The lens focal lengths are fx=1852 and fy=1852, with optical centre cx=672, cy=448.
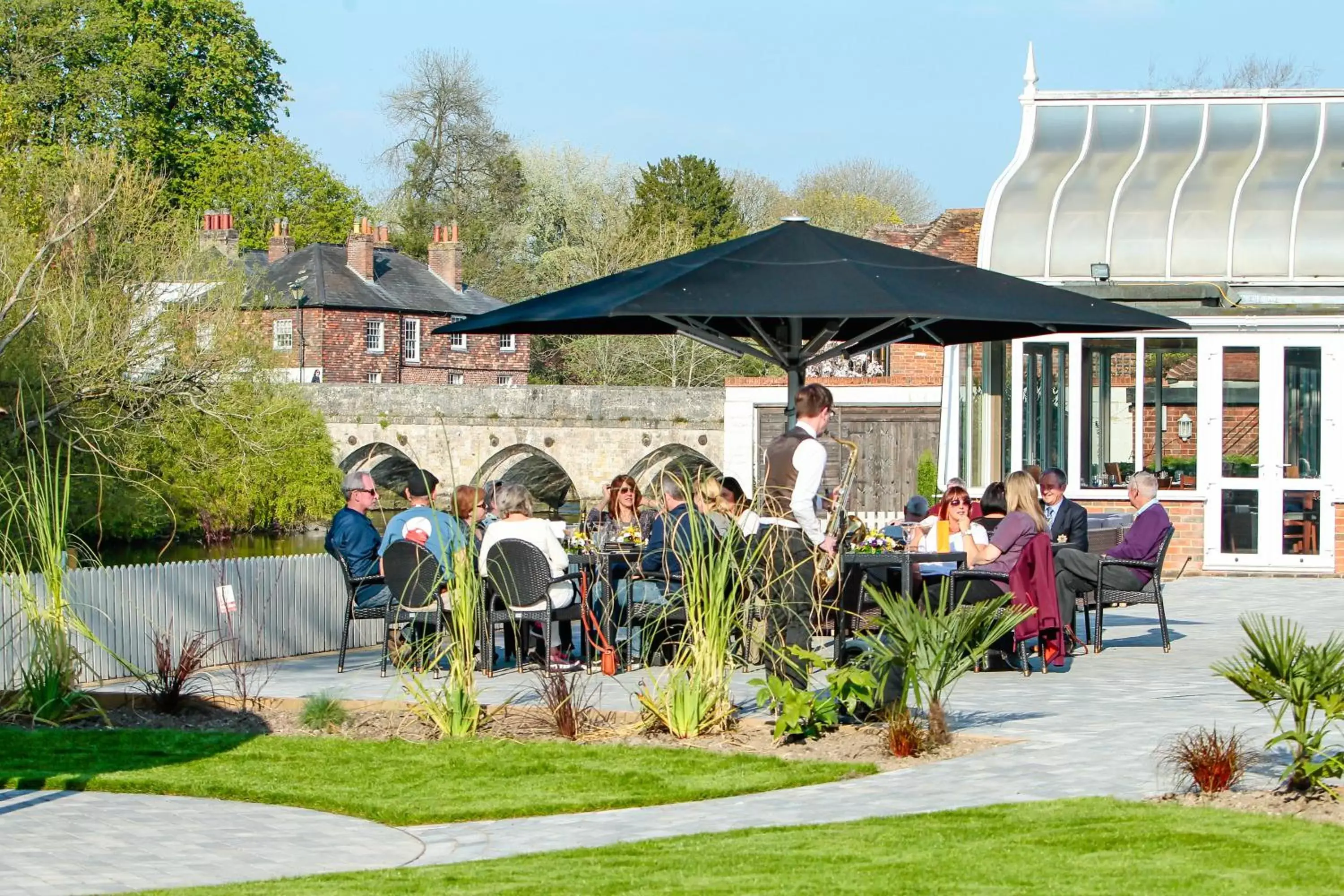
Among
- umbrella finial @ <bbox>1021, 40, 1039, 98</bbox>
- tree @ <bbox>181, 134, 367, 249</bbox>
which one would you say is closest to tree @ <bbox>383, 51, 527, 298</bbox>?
tree @ <bbox>181, 134, 367, 249</bbox>

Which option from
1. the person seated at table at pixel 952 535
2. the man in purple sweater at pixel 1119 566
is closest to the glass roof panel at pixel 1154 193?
the man in purple sweater at pixel 1119 566

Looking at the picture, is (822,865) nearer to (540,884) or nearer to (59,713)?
(540,884)

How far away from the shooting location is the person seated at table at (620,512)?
12094 millimetres

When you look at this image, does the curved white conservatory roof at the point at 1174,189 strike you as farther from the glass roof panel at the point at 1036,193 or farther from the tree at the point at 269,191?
the tree at the point at 269,191

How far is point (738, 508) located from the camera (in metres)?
9.73

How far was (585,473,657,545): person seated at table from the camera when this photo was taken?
1209cm

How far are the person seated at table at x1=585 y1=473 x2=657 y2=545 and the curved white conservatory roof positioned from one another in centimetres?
939

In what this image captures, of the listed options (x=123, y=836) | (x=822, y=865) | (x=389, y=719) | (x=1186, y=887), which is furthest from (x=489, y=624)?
(x=1186, y=887)

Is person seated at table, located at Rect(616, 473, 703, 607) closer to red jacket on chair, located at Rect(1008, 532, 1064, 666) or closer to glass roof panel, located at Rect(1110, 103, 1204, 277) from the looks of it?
red jacket on chair, located at Rect(1008, 532, 1064, 666)

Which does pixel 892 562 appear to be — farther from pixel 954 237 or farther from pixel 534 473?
pixel 534 473

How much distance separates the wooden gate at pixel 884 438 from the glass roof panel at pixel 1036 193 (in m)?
10.8

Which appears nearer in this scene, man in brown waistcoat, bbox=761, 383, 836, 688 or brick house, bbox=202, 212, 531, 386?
man in brown waistcoat, bbox=761, 383, 836, 688

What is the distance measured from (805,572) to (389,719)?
7.18 ft

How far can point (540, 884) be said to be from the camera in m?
5.63
